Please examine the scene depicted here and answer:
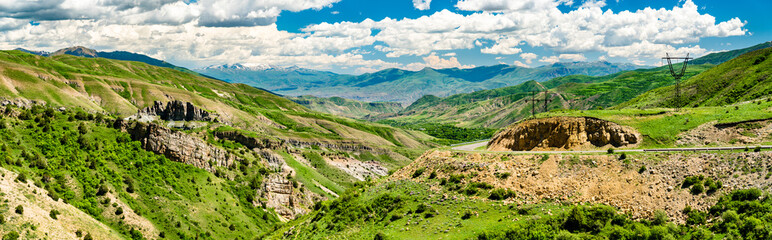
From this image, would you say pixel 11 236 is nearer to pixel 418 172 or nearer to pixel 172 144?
pixel 418 172

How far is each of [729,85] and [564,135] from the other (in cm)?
13642

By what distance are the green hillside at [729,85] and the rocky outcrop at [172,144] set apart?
146m

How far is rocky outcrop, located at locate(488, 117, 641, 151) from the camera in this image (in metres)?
63.9

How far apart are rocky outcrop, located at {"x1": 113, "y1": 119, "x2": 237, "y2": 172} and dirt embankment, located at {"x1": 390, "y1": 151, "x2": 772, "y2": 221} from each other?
303 ft

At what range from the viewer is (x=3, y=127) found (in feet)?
328

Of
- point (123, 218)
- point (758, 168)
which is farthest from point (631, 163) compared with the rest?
point (123, 218)

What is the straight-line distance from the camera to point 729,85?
16412cm

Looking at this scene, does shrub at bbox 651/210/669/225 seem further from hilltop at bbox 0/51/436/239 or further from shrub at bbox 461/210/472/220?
hilltop at bbox 0/51/436/239

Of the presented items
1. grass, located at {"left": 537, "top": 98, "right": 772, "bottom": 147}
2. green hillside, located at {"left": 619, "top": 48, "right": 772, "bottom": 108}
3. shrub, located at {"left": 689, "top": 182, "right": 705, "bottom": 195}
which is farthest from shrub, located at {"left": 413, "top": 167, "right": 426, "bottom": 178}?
green hillside, located at {"left": 619, "top": 48, "right": 772, "bottom": 108}

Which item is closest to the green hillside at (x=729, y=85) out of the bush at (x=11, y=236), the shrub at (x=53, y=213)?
the shrub at (x=53, y=213)

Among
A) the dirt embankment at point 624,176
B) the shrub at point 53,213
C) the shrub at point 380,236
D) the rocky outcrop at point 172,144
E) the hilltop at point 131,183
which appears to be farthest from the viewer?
the rocky outcrop at point 172,144

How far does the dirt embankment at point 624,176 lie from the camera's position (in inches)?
1731

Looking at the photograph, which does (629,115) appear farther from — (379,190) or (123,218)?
(123,218)

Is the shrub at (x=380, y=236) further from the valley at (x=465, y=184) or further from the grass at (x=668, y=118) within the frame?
the grass at (x=668, y=118)
